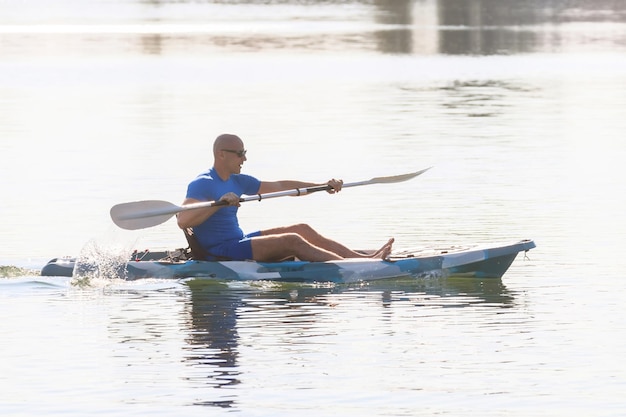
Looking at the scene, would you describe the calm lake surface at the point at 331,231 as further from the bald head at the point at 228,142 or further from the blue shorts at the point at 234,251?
the bald head at the point at 228,142

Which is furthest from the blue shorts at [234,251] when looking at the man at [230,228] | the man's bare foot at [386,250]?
the man's bare foot at [386,250]

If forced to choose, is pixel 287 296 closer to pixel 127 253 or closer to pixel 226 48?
A: pixel 127 253

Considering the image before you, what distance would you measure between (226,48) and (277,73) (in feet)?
48.6

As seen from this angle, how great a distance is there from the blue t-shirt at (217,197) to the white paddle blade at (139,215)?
62cm

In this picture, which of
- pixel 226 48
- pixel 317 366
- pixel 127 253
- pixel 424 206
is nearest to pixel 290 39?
pixel 226 48

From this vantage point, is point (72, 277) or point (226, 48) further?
point (226, 48)

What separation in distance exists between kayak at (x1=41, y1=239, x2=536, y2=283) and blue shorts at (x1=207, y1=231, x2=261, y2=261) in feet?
0.40

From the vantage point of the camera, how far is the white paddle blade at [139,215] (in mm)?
17500

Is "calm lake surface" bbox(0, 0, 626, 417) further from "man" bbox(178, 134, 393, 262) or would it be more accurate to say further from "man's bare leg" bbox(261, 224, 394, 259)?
"man's bare leg" bbox(261, 224, 394, 259)

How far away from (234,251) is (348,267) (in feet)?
3.44

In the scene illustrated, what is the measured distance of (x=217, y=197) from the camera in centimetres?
1673

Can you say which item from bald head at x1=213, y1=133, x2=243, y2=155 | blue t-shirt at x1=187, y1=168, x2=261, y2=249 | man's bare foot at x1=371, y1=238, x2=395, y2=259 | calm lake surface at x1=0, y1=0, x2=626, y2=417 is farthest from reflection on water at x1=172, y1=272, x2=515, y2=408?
bald head at x1=213, y1=133, x2=243, y2=155

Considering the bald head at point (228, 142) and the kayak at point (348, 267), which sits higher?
the bald head at point (228, 142)

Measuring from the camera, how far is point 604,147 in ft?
104
